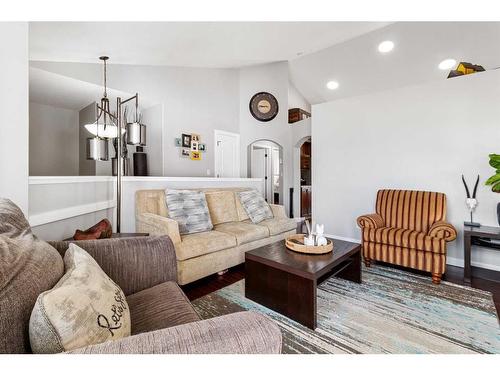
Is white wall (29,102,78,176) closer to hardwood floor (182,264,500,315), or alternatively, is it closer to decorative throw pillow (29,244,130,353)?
hardwood floor (182,264,500,315)

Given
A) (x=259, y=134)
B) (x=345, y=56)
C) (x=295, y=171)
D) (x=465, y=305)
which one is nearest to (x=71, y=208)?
(x=465, y=305)

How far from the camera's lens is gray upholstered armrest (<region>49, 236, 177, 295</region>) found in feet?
4.06

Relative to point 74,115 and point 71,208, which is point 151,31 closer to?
point 71,208

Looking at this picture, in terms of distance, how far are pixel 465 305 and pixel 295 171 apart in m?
4.22

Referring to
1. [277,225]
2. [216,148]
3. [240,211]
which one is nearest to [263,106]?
[216,148]

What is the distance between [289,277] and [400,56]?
181 inches

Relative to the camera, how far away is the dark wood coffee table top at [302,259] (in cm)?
168

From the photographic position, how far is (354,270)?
2.35 meters

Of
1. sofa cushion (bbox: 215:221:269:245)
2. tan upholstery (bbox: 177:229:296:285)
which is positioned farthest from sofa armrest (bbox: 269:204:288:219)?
tan upholstery (bbox: 177:229:296:285)

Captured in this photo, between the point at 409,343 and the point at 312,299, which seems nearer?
the point at 409,343

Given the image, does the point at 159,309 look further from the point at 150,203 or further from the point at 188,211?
the point at 150,203

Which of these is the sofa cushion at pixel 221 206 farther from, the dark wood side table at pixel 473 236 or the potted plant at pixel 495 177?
the potted plant at pixel 495 177

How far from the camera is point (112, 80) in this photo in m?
3.77

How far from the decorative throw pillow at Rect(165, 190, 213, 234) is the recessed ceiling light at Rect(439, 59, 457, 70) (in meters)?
4.63
